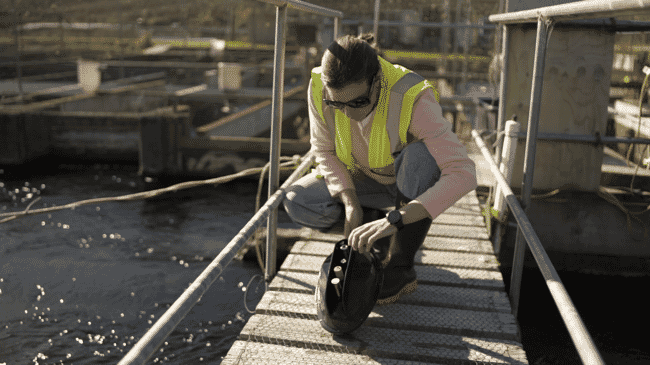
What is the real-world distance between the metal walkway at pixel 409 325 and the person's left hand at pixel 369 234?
424 mm

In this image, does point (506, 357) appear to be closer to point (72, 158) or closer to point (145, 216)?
point (145, 216)

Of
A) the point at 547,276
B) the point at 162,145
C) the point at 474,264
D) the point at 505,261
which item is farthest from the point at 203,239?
the point at 547,276

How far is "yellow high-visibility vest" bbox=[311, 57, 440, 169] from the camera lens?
7.48 feet

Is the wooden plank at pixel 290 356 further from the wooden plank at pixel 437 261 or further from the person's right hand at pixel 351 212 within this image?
the wooden plank at pixel 437 261

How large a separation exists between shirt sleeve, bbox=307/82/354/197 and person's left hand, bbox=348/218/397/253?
1.36ft

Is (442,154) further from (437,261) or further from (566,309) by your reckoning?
(437,261)

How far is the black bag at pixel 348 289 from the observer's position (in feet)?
7.11

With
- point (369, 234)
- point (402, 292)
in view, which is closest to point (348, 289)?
point (369, 234)

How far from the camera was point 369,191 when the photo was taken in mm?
2674

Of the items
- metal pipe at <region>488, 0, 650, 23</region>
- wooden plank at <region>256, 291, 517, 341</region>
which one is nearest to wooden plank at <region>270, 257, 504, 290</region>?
wooden plank at <region>256, 291, 517, 341</region>

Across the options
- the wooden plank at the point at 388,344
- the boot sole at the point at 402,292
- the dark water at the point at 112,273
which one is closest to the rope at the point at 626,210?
the boot sole at the point at 402,292

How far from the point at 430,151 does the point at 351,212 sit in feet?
1.34

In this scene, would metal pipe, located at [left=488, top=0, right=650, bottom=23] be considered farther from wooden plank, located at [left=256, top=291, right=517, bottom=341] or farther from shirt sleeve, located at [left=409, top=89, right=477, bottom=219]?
wooden plank, located at [left=256, top=291, right=517, bottom=341]

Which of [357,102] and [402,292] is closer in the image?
[357,102]
